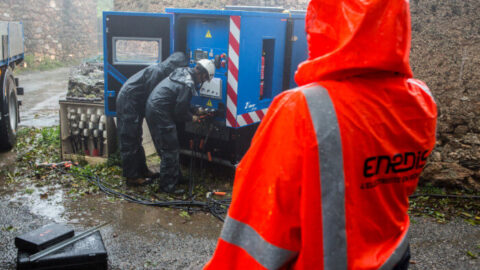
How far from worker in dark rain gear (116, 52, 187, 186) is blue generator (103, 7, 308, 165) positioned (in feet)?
1.05

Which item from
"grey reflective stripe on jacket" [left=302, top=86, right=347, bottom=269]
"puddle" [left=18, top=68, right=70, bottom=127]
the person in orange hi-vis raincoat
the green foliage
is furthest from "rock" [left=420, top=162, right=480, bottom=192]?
"puddle" [left=18, top=68, right=70, bottom=127]

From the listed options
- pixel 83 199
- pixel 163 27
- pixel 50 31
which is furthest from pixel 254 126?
pixel 50 31

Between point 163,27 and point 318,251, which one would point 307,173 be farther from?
point 163,27

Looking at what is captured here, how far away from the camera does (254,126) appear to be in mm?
6527

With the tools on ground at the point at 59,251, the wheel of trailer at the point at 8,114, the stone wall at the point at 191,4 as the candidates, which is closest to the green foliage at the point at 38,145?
the wheel of trailer at the point at 8,114

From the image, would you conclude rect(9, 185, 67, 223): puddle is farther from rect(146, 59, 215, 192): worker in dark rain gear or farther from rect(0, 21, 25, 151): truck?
rect(0, 21, 25, 151): truck

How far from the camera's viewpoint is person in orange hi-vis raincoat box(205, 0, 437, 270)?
1.34m

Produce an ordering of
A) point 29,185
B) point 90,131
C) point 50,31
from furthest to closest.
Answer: point 50,31 → point 90,131 → point 29,185

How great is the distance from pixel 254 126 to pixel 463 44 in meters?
2.84

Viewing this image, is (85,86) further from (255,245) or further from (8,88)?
(255,245)

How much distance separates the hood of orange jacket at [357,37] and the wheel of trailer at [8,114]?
7.04 meters

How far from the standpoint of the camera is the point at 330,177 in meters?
1.36

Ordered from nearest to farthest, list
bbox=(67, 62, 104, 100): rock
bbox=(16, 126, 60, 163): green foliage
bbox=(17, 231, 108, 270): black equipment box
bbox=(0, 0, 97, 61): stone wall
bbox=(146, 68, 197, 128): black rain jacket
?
bbox=(17, 231, 108, 270): black equipment box < bbox=(146, 68, 197, 128): black rain jacket < bbox=(16, 126, 60, 163): green foliage < bbox=(67, 62, 104, 100): rock < bbox=(0, 0, 97, 61): stone wall

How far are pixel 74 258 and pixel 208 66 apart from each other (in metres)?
2.87
